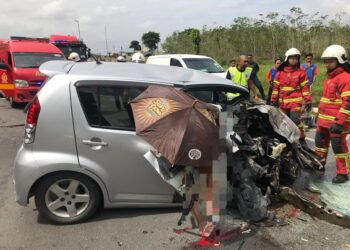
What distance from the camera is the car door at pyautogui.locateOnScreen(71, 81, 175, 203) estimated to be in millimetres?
4055

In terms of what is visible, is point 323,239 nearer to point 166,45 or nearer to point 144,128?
point 144,128

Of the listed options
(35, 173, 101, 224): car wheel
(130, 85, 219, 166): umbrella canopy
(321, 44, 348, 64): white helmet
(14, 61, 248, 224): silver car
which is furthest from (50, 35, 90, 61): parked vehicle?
(130, 85, 219, 166): umbrella canopy

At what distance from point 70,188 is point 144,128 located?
109 centimetres

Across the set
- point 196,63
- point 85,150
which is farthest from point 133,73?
point 196,63

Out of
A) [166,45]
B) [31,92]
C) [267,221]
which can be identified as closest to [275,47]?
[31,92]

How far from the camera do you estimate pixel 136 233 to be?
4062 millimetres

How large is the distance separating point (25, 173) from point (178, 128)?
1.61 m

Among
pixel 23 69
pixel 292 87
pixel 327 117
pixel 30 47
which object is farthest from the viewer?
pixel 30 47

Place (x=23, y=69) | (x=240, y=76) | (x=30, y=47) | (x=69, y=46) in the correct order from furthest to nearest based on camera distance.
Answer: (x=69, y=46), (x=30, y=47), (x=23, y=69), (x=240, y=76)

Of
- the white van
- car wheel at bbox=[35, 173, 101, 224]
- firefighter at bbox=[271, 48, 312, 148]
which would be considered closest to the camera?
car wheel at bbox=[35, 173, 101, 224]

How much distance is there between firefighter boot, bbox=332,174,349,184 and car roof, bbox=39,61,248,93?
5.60 feet

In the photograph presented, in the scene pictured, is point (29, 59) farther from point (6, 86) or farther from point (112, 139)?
point (112, 139)

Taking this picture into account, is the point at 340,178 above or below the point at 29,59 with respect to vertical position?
below

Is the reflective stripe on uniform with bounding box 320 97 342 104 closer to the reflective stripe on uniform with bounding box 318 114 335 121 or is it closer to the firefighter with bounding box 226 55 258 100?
the reflective stripe on uniform with bounding box 318 114 335 121
